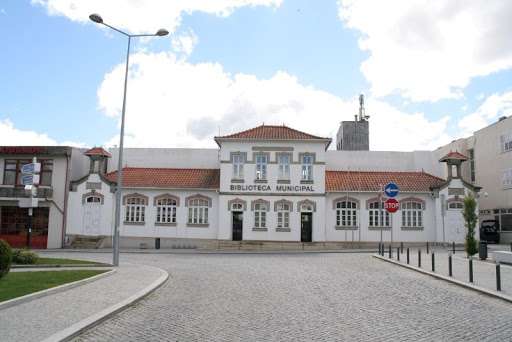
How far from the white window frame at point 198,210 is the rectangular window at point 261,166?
177 inches

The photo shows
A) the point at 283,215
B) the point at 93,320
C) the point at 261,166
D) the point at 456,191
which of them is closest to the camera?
the point at 93,320

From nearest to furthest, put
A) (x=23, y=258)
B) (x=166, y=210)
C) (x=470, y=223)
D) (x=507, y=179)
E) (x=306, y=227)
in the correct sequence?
(x=23, y=258) < (x=470, y=223) < (x=306, y=227) < (x=166, y=210) < (x=507, y=179)

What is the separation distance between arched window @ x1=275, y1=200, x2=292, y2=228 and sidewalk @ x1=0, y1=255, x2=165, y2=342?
20.2 m

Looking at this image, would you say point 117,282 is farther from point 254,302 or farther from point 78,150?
point 78,150

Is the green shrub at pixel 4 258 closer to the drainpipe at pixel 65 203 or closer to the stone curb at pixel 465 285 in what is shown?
the stone curb at pixel 465 285

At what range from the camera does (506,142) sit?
121ft

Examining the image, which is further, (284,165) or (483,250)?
(284,165)

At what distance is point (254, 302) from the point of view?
1167 centimetres

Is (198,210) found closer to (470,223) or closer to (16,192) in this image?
(16,192)

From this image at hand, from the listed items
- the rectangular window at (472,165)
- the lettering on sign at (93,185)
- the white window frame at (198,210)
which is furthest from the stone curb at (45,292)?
the rectangular window at (472,165)

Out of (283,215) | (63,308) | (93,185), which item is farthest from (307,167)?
(63,308)

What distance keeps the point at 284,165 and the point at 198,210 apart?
7.33 m

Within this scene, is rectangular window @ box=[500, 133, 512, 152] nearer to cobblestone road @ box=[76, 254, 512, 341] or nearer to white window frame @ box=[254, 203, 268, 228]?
white window frame @ box=[254, 203, 268, 228]

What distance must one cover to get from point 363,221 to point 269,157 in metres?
8.47
